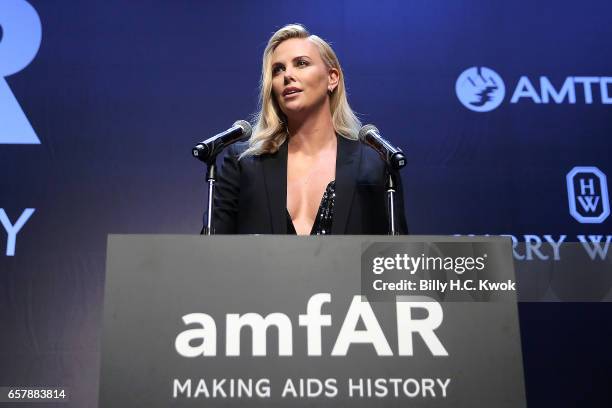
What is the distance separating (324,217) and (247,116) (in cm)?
109

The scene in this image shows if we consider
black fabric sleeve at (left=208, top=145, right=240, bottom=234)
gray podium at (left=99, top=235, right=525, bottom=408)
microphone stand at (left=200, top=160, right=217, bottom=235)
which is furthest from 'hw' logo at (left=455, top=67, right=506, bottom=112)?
gray podium at (left=99, top=235, right=525, bottom=408)

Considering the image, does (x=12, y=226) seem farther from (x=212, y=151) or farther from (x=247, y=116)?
(x=212, y=151)

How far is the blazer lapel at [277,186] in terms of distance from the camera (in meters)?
2.14

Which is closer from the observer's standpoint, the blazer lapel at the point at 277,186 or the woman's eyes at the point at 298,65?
the blazer lapel at the point at 277,186

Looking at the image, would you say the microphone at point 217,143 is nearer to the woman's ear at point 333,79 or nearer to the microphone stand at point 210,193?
the microphone stand at point 210,193

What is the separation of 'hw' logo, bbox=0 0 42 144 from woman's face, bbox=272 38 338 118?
4.35ft

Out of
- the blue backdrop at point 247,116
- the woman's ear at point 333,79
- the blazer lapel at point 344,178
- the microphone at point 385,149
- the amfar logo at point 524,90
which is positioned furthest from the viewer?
the amfar logo at point 524,90

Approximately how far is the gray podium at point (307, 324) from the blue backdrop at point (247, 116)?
1910 mm

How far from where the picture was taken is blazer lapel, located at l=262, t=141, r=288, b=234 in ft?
7.02

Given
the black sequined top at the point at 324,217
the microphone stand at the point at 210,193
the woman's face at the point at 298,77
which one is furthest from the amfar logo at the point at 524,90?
the microphone stand at the point at 210,193

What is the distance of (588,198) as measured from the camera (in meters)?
3.11

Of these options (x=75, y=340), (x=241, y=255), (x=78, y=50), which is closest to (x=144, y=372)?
(x=241, y=255)

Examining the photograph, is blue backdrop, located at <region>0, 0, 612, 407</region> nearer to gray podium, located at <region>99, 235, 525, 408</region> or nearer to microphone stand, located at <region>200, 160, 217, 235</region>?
microphone stand, located at <region>200, 160, 217, 235</region>

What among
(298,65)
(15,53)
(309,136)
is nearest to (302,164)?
(309,136)
